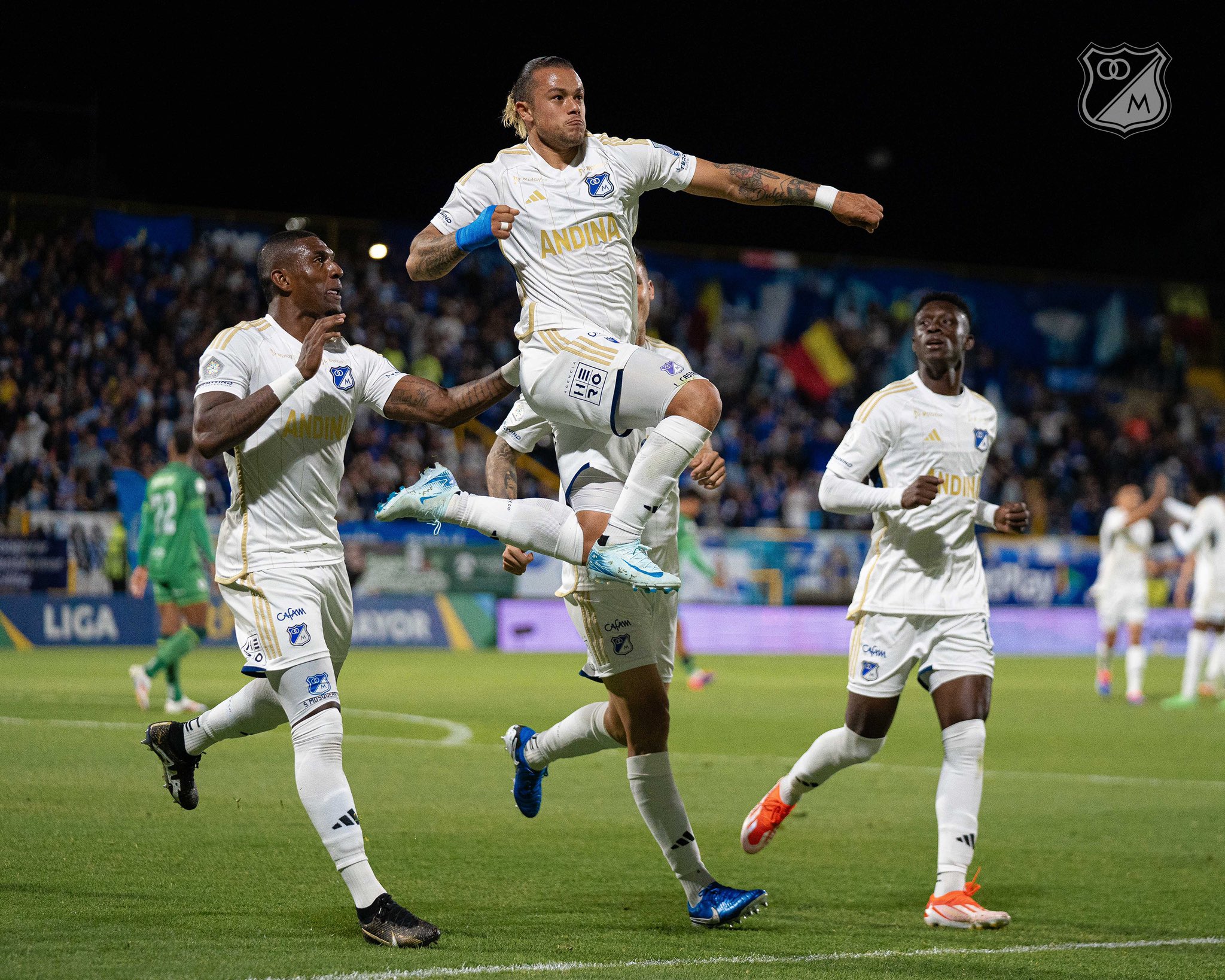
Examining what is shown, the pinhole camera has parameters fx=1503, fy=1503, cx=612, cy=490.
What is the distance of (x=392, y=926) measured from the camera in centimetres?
530

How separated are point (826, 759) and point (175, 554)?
7.96 m

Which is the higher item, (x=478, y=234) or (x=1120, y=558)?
(x=478, y=234)

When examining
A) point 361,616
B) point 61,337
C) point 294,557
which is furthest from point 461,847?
point 61,337

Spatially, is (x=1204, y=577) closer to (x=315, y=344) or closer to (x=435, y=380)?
(x=315, y=344)

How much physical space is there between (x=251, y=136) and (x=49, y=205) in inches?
260

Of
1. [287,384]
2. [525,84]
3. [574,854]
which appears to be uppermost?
[525,84]

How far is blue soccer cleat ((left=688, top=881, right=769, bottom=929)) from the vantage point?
5906 millimetres

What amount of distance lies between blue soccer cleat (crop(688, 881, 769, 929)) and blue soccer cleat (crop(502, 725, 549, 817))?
1320mm

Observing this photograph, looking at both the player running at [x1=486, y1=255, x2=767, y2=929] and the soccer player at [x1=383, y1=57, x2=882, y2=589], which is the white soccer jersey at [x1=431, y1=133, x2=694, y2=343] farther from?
the player running at [x1=486, y1=255, x2=767, y2=929]

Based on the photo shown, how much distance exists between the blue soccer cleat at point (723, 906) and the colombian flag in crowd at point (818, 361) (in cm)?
2825

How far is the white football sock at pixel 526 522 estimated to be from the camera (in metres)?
5.75

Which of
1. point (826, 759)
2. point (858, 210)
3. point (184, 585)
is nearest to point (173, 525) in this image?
point (184, 585)

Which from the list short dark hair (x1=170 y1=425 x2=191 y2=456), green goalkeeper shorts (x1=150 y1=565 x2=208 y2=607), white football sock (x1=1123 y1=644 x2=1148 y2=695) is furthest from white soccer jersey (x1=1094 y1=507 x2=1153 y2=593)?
short dark hair (x1=170 y1=425 x2=191 y2=456)

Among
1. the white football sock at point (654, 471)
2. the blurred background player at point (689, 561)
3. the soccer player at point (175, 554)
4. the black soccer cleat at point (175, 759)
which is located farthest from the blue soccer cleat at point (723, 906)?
the blurred background player at point (689, 561)
